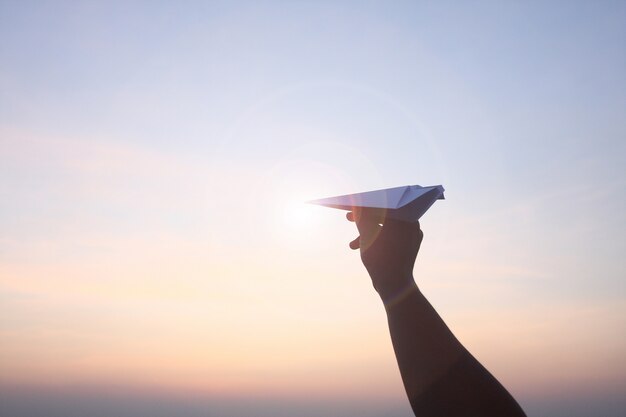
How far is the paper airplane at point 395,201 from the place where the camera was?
18.3 feet

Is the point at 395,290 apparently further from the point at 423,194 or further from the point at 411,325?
the point at 423,194

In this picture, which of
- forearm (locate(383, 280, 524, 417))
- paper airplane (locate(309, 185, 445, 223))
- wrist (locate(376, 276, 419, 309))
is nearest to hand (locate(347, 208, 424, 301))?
wrist (locate(376, 276, 419, 309))

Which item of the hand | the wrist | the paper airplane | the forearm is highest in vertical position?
the paper airplane

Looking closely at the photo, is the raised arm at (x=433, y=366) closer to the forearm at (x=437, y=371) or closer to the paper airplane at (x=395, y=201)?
the forearm at (x=437, y=371)

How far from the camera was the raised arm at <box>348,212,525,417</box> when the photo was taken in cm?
391

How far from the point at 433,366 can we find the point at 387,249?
1317 mm

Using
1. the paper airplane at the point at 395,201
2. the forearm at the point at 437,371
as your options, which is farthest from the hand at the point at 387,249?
the forearm at the point at 437,371

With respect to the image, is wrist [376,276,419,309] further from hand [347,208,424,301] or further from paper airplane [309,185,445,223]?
paper airplane [309,185,445,223]

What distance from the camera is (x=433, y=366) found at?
13.3 ft

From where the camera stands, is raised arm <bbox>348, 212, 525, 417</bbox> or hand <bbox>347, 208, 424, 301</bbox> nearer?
raised arm <bbox>348, 212, 525, 417</bbox>

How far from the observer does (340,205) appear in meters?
6.24

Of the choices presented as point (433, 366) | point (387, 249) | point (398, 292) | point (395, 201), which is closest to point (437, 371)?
point (433, 366)

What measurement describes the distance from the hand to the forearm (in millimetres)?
406

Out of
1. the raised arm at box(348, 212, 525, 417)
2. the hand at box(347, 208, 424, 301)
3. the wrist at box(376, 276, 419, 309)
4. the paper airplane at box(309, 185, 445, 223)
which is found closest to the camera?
the raised arm at box(348, 212, 525, 417)
